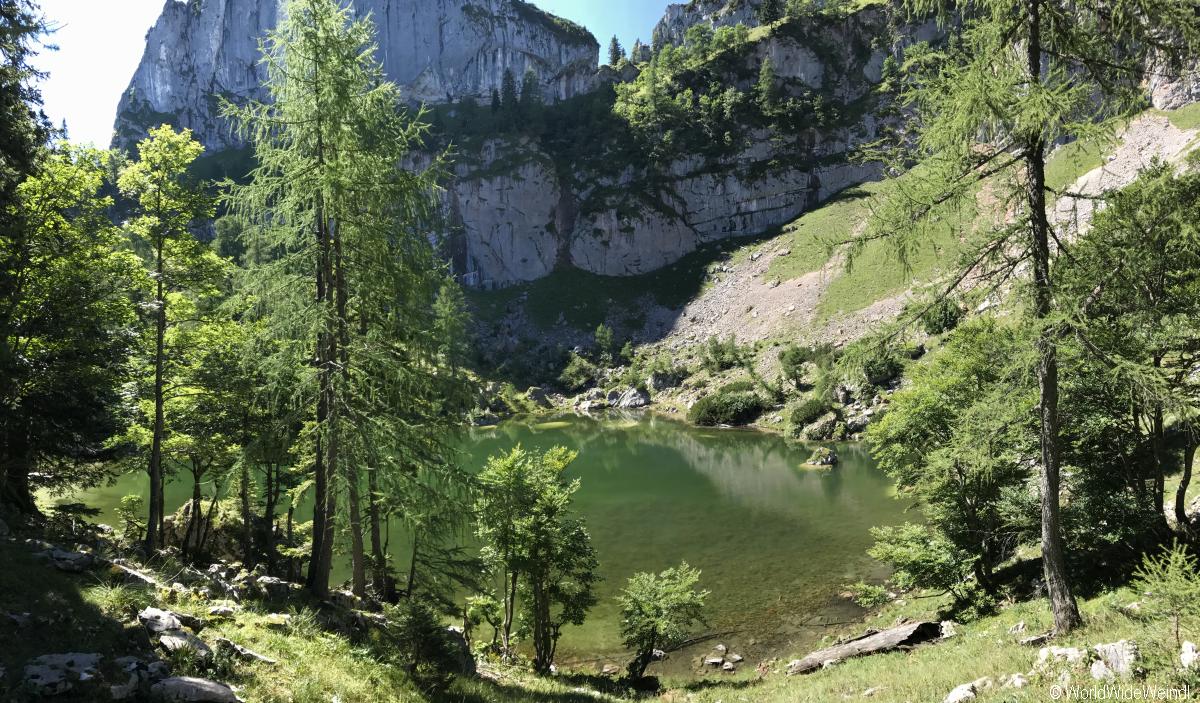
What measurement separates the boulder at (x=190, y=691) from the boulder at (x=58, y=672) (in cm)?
55

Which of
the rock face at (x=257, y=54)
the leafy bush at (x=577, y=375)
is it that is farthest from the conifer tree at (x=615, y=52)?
the leafy bush at (x=577, y=375)

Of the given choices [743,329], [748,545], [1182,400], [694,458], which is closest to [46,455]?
[1182,400]

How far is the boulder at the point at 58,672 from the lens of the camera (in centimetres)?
489

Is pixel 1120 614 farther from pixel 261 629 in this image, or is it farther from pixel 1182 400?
pixel 261 629

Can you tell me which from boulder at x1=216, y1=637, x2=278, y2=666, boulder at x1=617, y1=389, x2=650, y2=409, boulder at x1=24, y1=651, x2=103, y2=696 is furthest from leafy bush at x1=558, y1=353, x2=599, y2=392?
boulder at x1=24, y1=651, x2=103, y2=696

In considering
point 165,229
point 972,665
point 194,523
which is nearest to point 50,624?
point 165,229

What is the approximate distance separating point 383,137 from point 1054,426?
38.2 feet

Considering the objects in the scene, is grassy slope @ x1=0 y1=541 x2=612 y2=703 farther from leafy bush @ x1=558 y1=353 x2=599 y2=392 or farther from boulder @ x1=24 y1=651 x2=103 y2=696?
leafy bush @ x1=558 y1=353 x2=599 y2=392

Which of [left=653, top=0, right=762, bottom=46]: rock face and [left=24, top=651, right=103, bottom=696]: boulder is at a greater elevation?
[left=653, top=0, right=762, bottom=46]: rock face

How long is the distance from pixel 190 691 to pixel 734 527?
1035 inches

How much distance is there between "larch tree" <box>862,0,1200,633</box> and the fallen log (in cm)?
592

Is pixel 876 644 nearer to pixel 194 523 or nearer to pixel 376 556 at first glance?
pixel 376 556

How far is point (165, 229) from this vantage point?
40.5 feet

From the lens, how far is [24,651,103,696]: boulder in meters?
4.89
